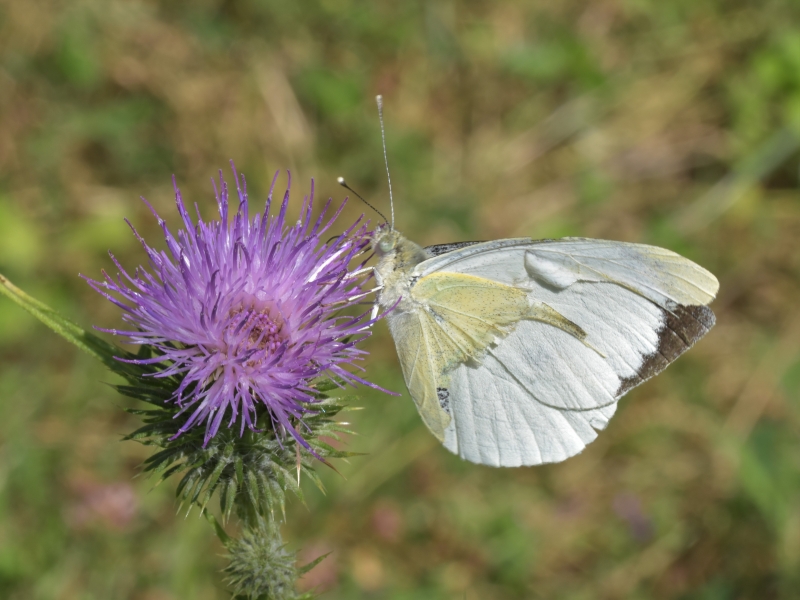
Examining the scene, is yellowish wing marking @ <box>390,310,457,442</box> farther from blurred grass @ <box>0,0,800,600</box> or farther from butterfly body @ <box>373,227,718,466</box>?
blurred grass @ <box>0,0,800,600</box>

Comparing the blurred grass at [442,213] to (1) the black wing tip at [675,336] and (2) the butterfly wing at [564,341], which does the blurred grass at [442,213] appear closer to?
(2) the butterfly wing at [564,341]

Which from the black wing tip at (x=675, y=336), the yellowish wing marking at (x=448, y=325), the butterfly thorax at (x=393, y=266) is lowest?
the black wing tip at (x=675, y=336)

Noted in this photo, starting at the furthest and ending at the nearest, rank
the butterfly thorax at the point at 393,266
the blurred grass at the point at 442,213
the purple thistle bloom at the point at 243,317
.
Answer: the blurred grass at the point at 442,213 → the butterfly thorax at the point at 393,266 → the purple thistle bloom at the point at 243,317

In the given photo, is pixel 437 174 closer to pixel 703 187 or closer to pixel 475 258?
pixel 703 187

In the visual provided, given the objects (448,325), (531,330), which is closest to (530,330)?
(531,330)

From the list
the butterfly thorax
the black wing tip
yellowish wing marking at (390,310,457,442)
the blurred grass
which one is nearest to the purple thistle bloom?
the butterfly thorax

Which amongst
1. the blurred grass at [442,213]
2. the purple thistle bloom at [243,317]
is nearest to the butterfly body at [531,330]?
the purple thistle bloom at [243,317]

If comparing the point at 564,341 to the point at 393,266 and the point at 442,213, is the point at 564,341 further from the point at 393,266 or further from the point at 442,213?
the point at 442,213

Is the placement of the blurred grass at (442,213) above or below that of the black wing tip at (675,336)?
above

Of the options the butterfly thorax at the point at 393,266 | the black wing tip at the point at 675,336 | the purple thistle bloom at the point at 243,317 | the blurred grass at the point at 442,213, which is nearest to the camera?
the purple thistle bloom at the point at 243,317
